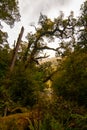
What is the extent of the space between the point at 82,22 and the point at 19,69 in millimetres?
10643

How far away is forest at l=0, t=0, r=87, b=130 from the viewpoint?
12617mm

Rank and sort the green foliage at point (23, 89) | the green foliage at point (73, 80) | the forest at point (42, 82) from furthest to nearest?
1. the green foliage at point (23, 89)
2. the green foliage at point (73, 80)
3. the forest at point (42, 82)

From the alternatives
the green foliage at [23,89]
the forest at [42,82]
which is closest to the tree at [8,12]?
the forest at [42,82]

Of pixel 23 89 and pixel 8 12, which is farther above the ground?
pixel 8 12

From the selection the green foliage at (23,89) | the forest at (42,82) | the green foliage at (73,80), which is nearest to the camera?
the forest at (42,82)

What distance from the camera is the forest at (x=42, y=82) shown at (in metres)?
12.6

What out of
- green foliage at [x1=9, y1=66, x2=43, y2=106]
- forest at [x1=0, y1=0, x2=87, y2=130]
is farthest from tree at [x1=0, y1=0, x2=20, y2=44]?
green foliage at [x1=9, y1=66, x2=43, y2=106]

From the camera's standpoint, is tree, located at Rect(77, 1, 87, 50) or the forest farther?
tree, located at Rect(77, 1, 87, 50)

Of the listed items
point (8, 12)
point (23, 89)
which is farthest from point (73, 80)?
point (8, 12)

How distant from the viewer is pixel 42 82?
80.6 feet

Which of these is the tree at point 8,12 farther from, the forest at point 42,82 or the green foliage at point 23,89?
the green foliage at point 23,89

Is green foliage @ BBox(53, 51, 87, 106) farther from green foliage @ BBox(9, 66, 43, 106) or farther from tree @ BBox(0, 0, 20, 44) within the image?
tree @ BBox(0, 0, 20, 44)

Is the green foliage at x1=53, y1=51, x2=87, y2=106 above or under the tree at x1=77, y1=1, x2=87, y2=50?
under

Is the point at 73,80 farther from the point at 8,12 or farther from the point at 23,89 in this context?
the point at 8,12
